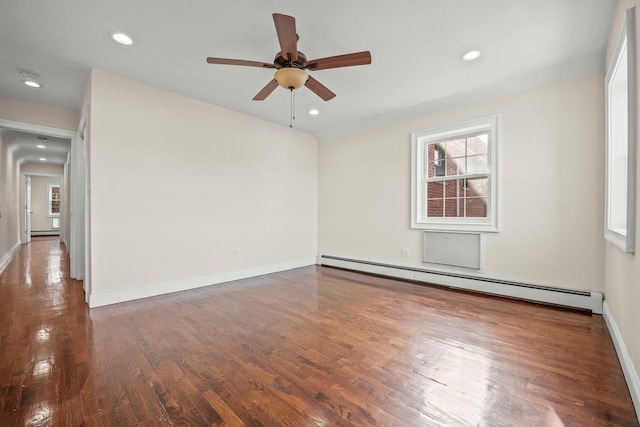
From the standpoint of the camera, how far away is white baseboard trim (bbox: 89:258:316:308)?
3148 mm

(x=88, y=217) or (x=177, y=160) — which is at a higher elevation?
(x=177, y=160)

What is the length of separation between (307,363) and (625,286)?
2.27 m

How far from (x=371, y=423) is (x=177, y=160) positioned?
365 cm

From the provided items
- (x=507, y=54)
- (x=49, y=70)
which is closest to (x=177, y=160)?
(x=49, y=70)

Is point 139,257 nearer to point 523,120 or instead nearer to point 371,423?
point 371,423

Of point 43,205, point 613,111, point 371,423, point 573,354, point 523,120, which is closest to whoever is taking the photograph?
point 371,423

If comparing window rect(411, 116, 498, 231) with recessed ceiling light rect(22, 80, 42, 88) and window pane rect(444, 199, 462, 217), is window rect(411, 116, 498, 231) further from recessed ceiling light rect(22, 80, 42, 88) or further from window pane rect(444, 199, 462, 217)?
recessed ceiling light rect(22, 80, 42, 88)

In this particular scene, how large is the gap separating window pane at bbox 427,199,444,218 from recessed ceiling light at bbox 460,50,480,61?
193 cm

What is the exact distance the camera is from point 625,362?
1.79 metres

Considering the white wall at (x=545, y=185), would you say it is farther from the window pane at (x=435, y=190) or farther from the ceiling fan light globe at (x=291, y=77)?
the ceiling fan light globe at (x=291, y=77)

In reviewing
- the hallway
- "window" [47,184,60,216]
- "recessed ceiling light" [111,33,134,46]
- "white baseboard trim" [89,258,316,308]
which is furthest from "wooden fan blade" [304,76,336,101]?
"window" [47,184,60,216]

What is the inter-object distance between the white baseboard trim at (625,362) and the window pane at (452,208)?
1.83m

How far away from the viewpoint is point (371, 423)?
1.37m

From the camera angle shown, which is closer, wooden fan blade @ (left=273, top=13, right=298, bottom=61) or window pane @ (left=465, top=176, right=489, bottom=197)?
wooden fan blade @ (left=273, top=13, right=298, bottom=61)
